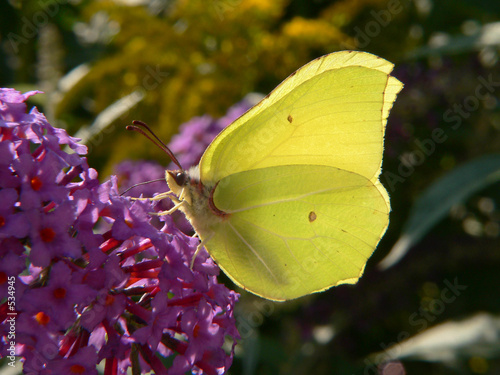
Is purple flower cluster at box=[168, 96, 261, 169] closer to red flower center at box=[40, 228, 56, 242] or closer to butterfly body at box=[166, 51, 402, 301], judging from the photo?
butterfly body at box=[166, 51, 402, 301]

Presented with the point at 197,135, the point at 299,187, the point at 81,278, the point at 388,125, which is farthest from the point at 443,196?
the point at 81,278

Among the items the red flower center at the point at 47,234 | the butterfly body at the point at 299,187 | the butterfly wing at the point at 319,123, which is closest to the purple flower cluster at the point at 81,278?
the red flower center at the point at 47,234

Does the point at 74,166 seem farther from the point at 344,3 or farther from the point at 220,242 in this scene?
the point at 344,3

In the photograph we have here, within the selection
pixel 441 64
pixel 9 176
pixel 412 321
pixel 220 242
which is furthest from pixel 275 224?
pixel 441 64

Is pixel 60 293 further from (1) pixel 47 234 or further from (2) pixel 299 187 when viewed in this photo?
(2) pixel 299 187

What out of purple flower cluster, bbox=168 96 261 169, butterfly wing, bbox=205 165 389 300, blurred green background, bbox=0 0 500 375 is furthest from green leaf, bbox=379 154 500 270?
purple flower cluster, bbox=168 96 261 169

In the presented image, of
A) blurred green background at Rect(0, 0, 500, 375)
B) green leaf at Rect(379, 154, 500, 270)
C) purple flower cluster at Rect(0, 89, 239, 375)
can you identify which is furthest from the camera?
blurred green background at Rect(0, 0, 500, 375)
